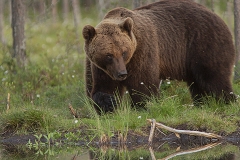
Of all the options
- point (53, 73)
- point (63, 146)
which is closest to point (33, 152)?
point (63, 146)

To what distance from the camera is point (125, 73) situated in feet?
26.4

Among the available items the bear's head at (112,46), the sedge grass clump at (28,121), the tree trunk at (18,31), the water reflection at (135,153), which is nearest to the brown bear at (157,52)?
the bear's head at (112,46)

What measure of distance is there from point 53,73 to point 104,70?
15.7 feet

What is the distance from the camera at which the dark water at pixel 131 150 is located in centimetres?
737

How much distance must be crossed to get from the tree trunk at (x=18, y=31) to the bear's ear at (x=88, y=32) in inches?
168

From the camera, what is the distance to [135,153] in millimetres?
7582

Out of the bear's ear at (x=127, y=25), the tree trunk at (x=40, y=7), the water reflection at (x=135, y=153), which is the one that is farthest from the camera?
the tree trunk at (x=40, y=7)

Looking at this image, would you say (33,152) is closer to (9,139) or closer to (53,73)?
(9,139)

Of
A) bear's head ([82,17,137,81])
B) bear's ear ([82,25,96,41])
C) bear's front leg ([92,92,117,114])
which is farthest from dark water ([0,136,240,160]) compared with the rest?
bear's ear ([82,25,96,41])

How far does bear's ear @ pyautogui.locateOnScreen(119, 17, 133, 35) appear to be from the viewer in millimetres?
8312

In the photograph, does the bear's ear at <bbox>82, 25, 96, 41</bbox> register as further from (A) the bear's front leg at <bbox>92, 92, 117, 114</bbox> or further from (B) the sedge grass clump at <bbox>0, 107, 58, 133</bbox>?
(B) the sedge grass clump at <bbox>0, 107, 58, 133</bbox>

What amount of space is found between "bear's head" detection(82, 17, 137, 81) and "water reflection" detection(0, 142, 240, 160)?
3.70 ft

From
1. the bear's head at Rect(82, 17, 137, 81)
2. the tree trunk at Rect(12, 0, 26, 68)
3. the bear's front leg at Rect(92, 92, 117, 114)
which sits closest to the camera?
the bear's head at Rect(82, 17, 137, 81)

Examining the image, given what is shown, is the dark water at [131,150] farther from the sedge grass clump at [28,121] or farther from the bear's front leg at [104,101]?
the bear's front leg at [104,101]
